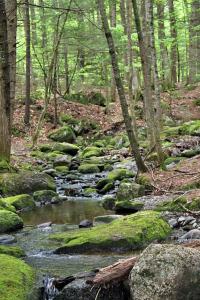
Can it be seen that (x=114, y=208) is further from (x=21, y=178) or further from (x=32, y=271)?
(x=32, y=271)

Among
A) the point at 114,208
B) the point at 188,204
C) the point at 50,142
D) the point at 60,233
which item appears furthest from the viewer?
the point at 50,142

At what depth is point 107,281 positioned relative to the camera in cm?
460

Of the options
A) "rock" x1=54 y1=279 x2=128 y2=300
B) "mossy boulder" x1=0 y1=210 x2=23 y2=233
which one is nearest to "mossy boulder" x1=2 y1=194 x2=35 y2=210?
"mossy boulder" x1=0 y1=210 x2=23 y2=233

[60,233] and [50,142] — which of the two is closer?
[60,233]

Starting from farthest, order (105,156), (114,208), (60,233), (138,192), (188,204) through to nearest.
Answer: (105,156) → (138,192) → (114,208) → (188,204) → (60,233)

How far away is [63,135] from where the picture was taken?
68.5 feet

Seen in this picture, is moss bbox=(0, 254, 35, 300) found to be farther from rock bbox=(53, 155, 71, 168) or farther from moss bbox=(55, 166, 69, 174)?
rock bbox=(53, 155, 71, 168)

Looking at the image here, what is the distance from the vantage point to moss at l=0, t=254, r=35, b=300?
4.71 m

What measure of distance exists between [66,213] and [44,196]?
160cm

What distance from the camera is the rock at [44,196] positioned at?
36.4 feet

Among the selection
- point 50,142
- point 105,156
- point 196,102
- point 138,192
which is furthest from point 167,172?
point 196,102

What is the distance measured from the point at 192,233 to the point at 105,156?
10.6 meters

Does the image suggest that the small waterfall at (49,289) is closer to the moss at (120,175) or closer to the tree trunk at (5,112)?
the moss at (120,175)

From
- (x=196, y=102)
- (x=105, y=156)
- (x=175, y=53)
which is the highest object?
(x=175, y=53)
